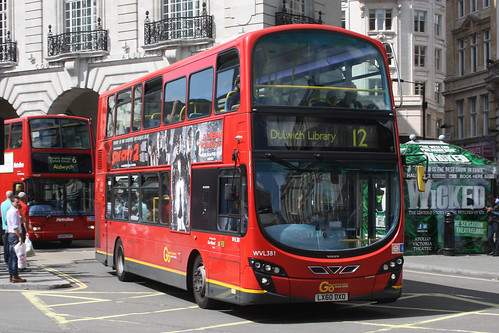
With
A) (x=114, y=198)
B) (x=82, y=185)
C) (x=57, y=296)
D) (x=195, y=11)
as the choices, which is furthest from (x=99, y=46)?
(x=57, y=296)

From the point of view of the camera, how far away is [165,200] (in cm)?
1355

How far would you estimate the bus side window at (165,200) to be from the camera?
1340cm

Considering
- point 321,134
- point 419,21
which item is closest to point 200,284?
point 321,134

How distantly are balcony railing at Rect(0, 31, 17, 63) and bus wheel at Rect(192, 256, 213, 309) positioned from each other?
25.2m

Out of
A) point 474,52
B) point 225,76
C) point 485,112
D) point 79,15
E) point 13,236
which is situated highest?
point 474,52

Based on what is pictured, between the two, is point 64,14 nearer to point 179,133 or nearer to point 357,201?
point 179,133

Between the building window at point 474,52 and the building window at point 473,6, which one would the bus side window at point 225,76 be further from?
the building window at point 473,6

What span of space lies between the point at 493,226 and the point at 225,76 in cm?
1264

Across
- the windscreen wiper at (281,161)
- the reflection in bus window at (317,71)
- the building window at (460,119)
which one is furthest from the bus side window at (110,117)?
the building window at (460,119)

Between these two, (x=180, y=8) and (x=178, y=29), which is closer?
(x=178, y=29)

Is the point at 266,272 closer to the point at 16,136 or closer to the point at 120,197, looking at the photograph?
the point at 120,197

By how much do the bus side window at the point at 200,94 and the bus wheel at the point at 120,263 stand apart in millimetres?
4593

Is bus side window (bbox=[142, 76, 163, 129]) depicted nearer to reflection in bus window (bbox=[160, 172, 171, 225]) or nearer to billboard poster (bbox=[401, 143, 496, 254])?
reflection in bus window (bbox=[160, 172, 171, 225])

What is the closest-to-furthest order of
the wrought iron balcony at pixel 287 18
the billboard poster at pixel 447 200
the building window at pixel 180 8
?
the billboard poster at pixel 447 200 < the wrought iron balcony at pixel 287 18 < the building window at pixel 180 8
